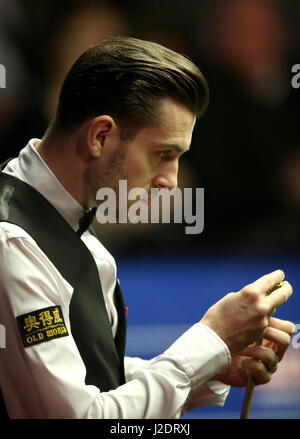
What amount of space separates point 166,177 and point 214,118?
5.58 feet

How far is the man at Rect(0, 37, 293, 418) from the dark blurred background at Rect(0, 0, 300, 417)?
1.36 metres

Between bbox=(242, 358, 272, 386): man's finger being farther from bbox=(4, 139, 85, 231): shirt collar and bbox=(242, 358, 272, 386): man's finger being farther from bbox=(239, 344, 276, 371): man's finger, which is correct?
bbox=(4, 139, 85, 231): shirt collar

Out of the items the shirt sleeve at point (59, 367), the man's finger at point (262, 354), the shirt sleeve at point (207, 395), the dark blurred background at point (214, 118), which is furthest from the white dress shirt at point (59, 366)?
the dark blurred background at point (214, 118)

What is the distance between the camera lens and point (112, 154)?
134cm

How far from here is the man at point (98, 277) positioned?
112 centimetres

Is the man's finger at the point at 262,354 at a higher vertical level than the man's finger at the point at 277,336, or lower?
lower

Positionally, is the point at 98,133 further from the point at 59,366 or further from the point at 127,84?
the point at 59,366

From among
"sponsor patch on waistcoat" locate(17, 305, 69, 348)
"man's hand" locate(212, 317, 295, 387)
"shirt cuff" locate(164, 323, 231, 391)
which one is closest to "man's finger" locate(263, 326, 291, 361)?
"man's hand" locate(212, 317, 295, 387)

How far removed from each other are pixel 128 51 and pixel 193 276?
183 centimetres

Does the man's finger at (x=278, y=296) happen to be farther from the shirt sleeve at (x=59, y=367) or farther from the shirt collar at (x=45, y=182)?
the shirt collar at (x=45, y=182)

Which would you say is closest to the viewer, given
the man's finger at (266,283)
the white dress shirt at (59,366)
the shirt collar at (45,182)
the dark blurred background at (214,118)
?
the white dress shirt at (59,366)

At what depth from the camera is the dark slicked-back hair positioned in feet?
4.32

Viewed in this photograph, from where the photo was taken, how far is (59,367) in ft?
3.62

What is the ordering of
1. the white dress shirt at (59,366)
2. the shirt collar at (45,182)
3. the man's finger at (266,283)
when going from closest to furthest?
1. the white dress shirt at (59,366)
2. the man's finger at (266,283)
3. the shirt collar at (45,182)
